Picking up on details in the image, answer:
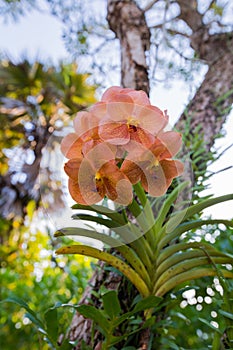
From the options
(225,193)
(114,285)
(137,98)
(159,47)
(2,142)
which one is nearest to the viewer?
(137,98)

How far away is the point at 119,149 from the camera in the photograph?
36 cm

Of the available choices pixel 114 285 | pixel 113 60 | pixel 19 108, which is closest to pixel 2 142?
pixel 19 108

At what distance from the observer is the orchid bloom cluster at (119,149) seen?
36cm

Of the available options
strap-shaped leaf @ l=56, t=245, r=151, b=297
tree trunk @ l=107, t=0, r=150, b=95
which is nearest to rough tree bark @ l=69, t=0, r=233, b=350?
tree trunk @ l=107, t=0, r=150, b=95

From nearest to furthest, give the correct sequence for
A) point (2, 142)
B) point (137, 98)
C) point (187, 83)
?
1. point (137, 98)
2. point (187, 83)
3. point (2, 142)

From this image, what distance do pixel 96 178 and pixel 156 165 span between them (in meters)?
0.06

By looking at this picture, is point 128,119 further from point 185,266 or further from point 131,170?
point 185,266

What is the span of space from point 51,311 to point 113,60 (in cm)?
92

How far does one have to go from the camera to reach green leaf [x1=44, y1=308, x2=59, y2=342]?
0.44 meters

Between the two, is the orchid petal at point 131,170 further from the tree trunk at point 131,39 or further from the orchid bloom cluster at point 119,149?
the tree trunk at point 131,39

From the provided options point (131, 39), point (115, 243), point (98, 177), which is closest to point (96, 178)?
point (98, 177)

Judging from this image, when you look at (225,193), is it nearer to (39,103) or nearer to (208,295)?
(208,295)

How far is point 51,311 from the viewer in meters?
0.44

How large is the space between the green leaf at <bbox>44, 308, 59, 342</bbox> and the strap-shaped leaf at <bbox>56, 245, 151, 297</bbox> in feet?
0.24
